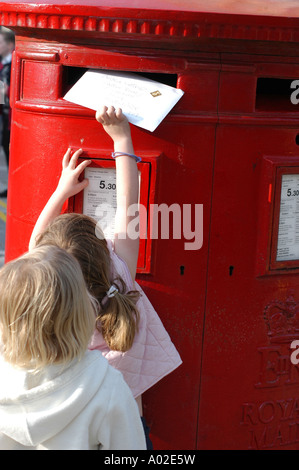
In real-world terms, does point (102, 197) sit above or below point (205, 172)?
below

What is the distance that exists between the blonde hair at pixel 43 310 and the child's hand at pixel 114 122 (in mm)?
680

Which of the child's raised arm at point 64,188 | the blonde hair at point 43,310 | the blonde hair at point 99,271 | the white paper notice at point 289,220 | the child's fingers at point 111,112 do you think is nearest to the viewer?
the blonde hair at point 43,310

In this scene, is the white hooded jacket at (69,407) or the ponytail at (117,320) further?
the ponytail at (117,320)

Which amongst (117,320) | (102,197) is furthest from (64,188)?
(117,320)

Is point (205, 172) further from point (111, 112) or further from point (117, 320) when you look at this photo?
point (117, 320)

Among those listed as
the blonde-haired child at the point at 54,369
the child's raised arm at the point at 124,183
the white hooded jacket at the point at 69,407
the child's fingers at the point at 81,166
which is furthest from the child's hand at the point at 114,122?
the white hooded jacket at the point at 69,407

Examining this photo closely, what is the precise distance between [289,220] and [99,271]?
768 mm

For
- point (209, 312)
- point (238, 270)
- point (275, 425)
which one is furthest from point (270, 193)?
point (275, 425)

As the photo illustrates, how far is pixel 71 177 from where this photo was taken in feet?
7.92

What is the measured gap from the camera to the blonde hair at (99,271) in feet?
6.98

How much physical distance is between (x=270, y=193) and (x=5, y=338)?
110 cm

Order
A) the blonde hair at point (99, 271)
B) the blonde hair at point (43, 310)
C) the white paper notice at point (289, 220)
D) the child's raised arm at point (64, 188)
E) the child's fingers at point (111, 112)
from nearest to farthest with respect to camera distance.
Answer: the blonde hair at point (43, 310)
the blonde hair at point (99, 271)
the child's fingers at point (111, 112)
the child's raised arm at point (64, 188)
the white paper notice at point (289, 220)

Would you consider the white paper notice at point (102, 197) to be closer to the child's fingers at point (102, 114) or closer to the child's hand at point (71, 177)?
the child's hand at point (71, 177)
